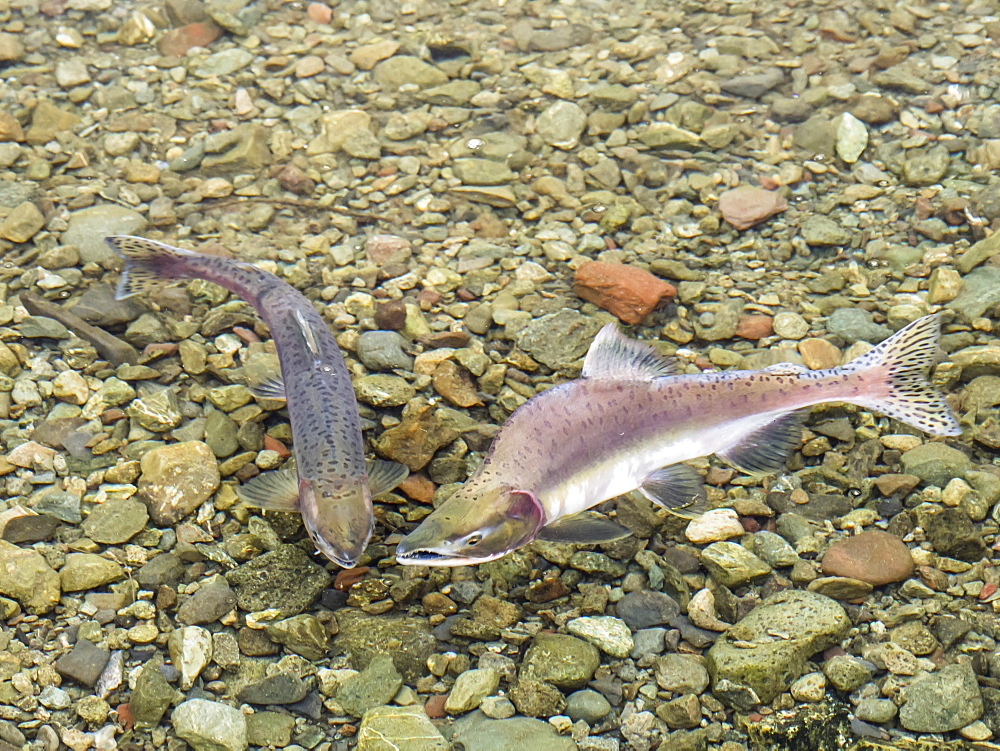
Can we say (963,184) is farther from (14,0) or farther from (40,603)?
(14,0)

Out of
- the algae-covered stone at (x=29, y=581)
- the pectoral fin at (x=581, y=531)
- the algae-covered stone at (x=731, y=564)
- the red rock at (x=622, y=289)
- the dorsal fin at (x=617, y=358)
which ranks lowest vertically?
the algae-covered stone at (x=731, y=564)

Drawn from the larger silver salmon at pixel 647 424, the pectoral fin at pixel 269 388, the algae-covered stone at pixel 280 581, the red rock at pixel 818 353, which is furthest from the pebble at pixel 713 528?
the pectoral fin at pixel 269 388

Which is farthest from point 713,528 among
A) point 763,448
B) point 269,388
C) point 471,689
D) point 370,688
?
point 269,388

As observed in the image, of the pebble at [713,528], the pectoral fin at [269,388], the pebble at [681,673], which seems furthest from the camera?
the pectoral fin at [269,388]

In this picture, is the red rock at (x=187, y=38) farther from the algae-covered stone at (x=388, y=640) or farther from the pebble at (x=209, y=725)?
the pebble at (x=209, y=725)

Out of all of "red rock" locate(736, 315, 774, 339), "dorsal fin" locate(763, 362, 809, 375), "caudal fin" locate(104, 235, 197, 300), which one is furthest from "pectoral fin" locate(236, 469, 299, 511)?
"red rock" locate(736, 315, 774, 339)

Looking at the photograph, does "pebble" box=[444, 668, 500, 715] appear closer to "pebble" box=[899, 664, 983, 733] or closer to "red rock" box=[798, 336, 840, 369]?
"pebble" box=[899, 664, 983, 733]

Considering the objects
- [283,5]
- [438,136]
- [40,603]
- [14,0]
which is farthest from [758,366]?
[14,0]

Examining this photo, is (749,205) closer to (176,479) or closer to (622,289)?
(622,289)
